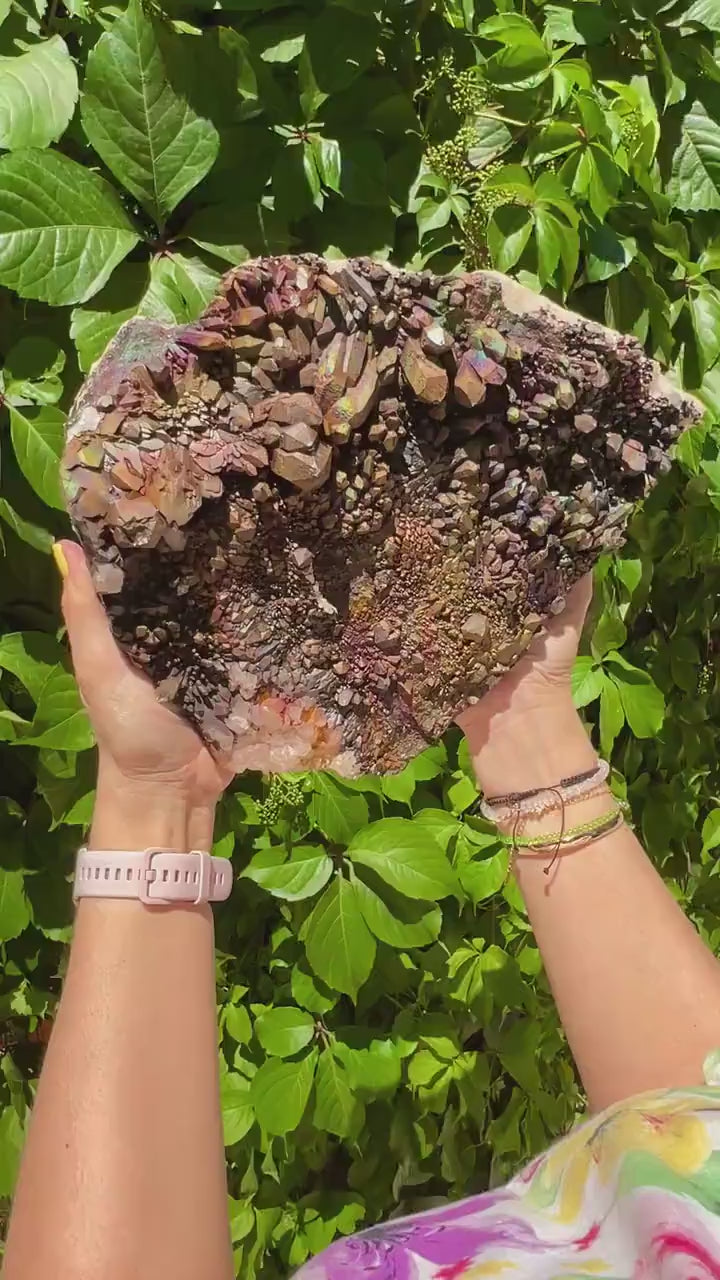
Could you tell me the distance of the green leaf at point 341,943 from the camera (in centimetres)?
74

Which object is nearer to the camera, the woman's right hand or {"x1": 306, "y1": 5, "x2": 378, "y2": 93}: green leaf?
the woman's right hand

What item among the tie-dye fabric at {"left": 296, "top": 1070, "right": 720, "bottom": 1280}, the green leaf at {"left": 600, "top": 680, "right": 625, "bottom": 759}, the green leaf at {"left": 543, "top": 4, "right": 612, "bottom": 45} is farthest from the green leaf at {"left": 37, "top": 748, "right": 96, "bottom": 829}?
the green leaf at {"left": 543, "top": 4, "right": 612, "bottom": 45}

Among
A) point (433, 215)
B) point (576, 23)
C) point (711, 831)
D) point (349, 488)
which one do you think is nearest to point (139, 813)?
point (349, 488)

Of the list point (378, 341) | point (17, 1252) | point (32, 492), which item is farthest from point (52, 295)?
point (17, 1252)

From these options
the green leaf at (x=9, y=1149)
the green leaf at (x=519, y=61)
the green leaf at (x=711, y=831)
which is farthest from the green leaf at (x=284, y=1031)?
the green leaf at (x=519, y=61)

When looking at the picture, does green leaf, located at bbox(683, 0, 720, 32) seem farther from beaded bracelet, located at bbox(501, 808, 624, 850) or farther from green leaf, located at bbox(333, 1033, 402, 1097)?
green leaf, located at bbox(333, 1033, 402, 1097)

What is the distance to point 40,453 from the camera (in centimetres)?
62

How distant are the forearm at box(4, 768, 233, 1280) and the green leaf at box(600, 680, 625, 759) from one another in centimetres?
52

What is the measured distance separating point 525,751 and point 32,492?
0.39m

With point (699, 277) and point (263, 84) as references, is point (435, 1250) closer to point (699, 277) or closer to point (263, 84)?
point (263, 84)

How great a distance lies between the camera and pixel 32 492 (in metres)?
0.67

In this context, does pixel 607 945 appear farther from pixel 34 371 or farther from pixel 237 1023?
pixel 34 371

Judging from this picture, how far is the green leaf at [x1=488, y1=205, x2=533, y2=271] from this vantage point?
0.71 metres

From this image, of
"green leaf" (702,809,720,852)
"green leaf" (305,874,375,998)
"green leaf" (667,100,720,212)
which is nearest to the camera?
"green leaf" (305,874,375,998)
